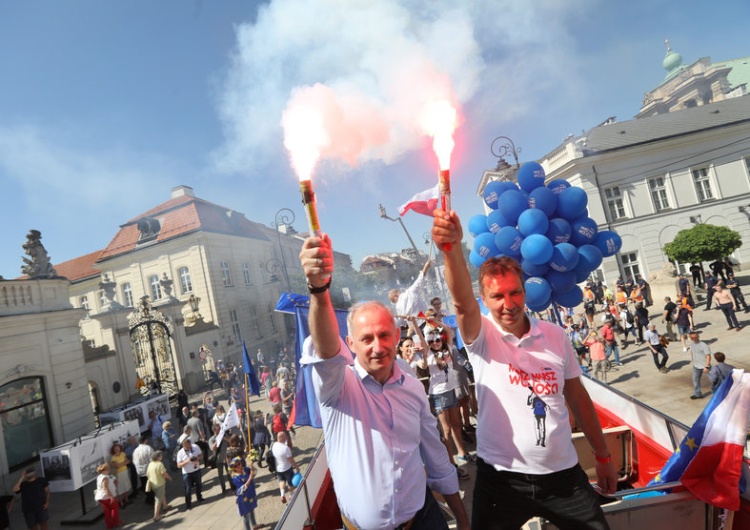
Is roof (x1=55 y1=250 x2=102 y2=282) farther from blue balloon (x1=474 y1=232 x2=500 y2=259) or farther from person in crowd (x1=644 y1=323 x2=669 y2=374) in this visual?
person in crowd (x1=644 y1=323 x2=669 y2=374)

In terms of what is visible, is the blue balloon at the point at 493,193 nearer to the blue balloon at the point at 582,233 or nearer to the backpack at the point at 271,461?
the blue balloon at the point at 582,233

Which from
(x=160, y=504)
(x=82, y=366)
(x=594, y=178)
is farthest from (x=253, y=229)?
(x=160, y=504)

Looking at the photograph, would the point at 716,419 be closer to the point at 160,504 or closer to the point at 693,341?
the point at 693,341

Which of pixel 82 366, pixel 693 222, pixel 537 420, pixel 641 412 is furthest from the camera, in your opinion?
pixel 693 222

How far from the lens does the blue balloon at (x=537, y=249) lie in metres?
6.22

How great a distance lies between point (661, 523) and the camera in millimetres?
2336

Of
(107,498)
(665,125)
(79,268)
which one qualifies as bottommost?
(107,498)

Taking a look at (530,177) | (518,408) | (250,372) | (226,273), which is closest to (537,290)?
(530,177)

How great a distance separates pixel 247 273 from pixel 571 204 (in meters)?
30.0

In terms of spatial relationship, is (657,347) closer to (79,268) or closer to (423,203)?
(423,203)


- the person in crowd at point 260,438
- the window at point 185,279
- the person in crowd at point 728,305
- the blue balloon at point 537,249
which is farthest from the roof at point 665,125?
the window at point 185,279

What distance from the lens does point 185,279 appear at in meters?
29.1

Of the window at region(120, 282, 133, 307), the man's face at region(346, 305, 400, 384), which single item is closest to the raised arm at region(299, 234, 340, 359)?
the man's face at region(346, 305, 400, 384)

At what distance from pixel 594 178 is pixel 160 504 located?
2840cm
